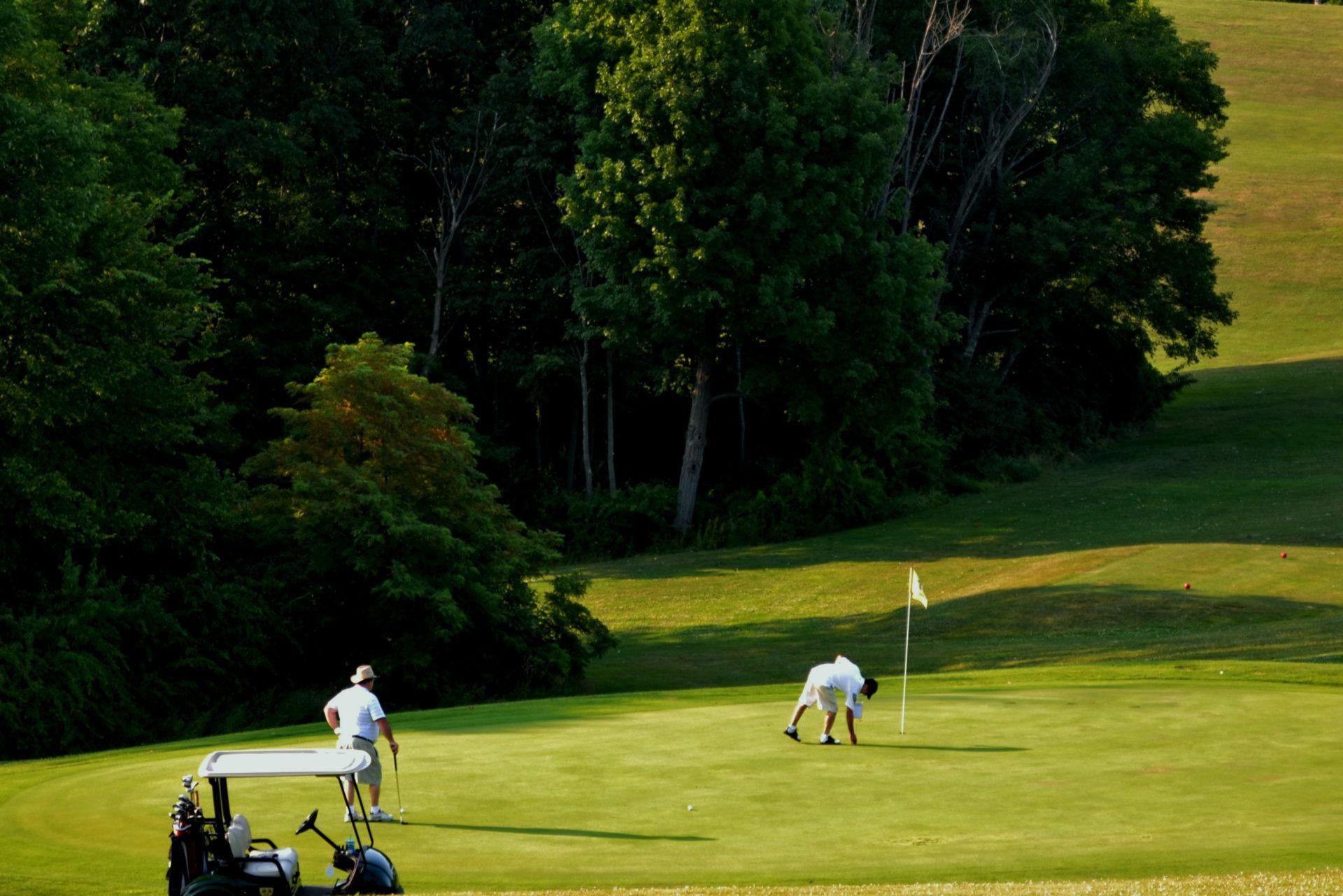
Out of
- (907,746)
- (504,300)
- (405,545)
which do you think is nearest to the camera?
(907,746)

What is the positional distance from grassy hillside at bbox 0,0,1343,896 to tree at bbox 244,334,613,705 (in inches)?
84.6

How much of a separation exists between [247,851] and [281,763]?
2.36 feet

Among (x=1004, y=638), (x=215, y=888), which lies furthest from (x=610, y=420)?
(x=215, y=888)

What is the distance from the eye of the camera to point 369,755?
1465cm

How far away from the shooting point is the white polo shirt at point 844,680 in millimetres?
19234

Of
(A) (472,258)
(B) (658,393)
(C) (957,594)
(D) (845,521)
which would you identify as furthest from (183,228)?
(C) (957,594)

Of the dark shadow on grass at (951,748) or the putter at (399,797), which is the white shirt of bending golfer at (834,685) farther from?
the putter at (399,797)

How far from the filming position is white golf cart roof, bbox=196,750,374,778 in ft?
39.7

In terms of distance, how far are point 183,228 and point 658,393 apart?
15932 millimetres

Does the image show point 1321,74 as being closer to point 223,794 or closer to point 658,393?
point 658,393

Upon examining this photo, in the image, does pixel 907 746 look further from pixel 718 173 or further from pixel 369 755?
pixel 718 173

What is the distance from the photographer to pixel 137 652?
29.5 meters

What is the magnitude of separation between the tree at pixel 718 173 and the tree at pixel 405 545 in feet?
50.5

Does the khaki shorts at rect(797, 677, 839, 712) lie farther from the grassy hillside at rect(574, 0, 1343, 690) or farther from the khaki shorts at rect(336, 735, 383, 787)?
the grassy hillside at rect(574, 0, 1343, 690)
